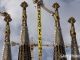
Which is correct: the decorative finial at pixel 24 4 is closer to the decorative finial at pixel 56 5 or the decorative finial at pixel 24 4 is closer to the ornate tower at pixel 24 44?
the ornate tower at pixel 24 44

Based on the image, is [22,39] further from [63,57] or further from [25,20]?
[63,57]

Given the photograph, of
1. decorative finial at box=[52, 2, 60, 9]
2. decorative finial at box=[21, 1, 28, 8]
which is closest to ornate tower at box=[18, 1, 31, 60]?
decorative finial at box=[21, 1, 28, 8]

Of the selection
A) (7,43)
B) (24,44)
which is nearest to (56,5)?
(24,44)

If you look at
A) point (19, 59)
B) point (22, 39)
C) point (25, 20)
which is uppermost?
point (25, 20)

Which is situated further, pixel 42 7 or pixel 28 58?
pixel 42 7

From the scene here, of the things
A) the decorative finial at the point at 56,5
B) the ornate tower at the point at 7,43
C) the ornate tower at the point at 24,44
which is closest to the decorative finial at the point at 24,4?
the ornate tower at the point at 24,44

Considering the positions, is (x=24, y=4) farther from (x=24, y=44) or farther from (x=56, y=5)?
(x=24, y=44)

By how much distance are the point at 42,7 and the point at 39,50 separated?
32.7 metres

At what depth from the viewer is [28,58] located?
17950cm

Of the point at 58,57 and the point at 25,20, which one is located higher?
the point at 25,20

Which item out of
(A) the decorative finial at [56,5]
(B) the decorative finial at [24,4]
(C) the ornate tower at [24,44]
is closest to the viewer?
(C) the ornate tower at [24,44]

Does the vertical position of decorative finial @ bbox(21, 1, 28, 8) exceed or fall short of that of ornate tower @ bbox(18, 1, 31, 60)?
it exceeds it

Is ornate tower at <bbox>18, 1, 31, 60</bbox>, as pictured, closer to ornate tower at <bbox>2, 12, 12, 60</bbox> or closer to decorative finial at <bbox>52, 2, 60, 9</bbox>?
ornate tower at <bbox>2, 12, 12, 60</bbox>

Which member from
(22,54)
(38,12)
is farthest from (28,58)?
(38,12)
